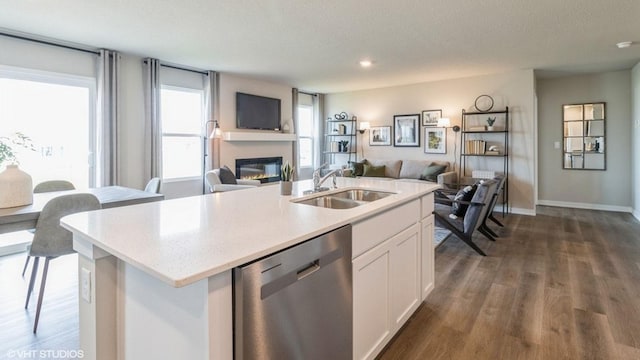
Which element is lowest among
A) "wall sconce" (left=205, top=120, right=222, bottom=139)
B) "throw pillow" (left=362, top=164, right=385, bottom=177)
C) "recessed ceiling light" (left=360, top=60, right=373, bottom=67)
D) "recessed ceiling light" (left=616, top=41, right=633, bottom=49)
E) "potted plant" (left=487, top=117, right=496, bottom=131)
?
"throw pillow" (left=362, top=164, right=385, bottom=177)

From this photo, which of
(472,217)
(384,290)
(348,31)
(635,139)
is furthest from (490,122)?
(384,290)

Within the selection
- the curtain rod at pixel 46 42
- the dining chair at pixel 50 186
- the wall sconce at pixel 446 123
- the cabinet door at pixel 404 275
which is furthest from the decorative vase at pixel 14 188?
the wall sconce at pixel 446 123

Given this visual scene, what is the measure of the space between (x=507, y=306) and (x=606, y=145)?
17.7 ft

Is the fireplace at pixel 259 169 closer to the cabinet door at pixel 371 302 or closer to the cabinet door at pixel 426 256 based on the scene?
the cabinet door at pixel 426 256

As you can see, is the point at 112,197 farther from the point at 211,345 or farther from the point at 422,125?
the point at 422,125

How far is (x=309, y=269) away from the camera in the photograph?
4.48 ft

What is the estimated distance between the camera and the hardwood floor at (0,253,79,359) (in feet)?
6.85

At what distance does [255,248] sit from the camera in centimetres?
113

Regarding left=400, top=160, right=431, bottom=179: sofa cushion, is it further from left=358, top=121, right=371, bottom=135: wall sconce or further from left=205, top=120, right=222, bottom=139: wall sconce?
left=205, top=120, right=222, bottom=139: wall sconce

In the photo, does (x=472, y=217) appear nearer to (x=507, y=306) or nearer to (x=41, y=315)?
(x=507, y=306)

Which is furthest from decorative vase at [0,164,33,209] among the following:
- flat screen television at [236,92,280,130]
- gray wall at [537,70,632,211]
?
gray wall at [537,70,632,211]

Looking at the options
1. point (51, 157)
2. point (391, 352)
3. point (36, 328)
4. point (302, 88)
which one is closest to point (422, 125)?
point (302, 88)

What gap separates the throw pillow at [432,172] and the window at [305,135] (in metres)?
2.92

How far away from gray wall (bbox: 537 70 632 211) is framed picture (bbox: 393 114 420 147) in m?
2.35
